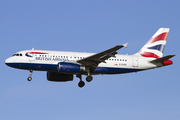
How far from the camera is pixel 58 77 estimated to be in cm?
4603

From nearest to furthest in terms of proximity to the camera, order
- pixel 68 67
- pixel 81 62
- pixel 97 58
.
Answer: pixel 68 67 < pixel 97 58 < pixel 81 62

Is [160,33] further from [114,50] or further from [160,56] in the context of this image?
[114,50]

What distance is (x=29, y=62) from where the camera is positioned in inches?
1646

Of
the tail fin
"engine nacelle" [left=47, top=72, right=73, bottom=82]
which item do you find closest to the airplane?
"engine nacelle" [left=47, top=72, right=73, bottom=82]

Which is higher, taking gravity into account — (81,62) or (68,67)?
(81,62)

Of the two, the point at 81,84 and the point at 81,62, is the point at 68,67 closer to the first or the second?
the point at 81,62

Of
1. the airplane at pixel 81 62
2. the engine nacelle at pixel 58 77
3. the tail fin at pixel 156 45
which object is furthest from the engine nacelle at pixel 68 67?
the tail fin at pixel 156 45

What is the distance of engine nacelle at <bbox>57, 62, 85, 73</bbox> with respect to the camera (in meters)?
41.1

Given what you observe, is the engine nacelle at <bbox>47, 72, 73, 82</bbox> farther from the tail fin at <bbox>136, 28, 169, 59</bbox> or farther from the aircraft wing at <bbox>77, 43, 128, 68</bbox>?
the tail fin at <bbox>136, 28, 169, 59</bbox>

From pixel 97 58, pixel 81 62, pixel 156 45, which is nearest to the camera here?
pixel 97 58

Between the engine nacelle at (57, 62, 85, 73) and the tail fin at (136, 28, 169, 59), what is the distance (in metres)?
9.26

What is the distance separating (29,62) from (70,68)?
4663 millimetres

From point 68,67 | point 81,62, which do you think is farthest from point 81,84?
point 68,67

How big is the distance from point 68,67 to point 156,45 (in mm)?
13259
